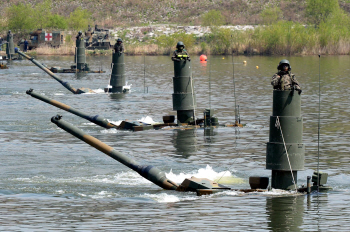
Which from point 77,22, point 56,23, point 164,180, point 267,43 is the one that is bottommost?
point 164,180

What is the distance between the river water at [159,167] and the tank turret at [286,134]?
54cm

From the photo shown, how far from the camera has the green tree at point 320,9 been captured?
3917 inches

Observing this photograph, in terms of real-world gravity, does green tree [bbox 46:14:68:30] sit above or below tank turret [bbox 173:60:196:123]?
above

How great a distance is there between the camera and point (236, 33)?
85750 mm

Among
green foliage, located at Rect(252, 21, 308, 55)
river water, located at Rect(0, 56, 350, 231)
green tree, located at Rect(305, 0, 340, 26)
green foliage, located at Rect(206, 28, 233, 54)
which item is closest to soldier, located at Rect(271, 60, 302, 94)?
river water, located at Rect(0, 56, 350, 231)

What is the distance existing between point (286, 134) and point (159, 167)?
13.3ft

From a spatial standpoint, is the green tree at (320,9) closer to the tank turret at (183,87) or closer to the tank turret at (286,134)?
the tank turret at (183,87)

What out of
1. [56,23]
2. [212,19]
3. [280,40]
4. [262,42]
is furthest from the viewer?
[212,19]

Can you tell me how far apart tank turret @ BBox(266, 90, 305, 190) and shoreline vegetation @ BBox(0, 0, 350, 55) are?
4853 cm

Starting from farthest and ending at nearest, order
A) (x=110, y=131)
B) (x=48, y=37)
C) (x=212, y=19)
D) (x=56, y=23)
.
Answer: (x=212, y=19) → (x=56, y=23) → (x=48, y=37) → (x=110, y=131)

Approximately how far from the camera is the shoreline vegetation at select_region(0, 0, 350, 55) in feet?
262

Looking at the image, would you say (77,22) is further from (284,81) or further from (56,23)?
(284,81)

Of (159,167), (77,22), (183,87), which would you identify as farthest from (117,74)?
(77,22)

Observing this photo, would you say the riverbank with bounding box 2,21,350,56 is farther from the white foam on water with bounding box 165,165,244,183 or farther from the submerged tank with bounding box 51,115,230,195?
the submerged tank with bounding box 51,115,230,195
